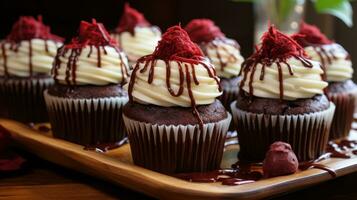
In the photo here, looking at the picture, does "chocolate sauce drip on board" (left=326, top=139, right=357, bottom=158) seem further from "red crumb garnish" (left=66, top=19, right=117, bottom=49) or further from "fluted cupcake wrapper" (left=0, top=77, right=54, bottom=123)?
"fluted cupcake wrapper" (left=0, top=77, right=54, bottom=123)

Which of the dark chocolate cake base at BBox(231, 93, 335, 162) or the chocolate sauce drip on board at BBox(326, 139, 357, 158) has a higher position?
the dark chocolate cake base at BBox(231, 93, 335, 162)

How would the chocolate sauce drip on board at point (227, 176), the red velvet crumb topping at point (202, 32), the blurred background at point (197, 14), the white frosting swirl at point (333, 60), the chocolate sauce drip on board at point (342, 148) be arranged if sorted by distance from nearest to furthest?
the chocolate sauce drip on board at point (227, 176)
the chocolate sauce drip on board at point (342, 148)
the white frosting swirl at point (333, 60)
the red velvet crumb topping at point (202, 32)
the blurred background at point (197, 14)

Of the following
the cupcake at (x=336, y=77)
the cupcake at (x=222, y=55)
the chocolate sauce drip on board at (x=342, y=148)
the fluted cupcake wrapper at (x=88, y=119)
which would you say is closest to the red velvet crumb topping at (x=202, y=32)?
the cupcake at (x=222, y=55)

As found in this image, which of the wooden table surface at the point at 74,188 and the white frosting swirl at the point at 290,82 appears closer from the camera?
the wooden table surface at the point at 74,188

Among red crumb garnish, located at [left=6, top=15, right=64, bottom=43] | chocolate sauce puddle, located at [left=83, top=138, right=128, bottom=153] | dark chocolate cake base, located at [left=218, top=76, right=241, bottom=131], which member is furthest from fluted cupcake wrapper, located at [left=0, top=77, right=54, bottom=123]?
dark chocolate cake base, located at [left=218, top=76, right=241, bottom=131]

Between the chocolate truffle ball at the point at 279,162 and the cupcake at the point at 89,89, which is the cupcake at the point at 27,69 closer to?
the cupcake at the point at 89,89

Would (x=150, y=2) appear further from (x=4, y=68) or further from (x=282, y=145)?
(x=282, y=145)

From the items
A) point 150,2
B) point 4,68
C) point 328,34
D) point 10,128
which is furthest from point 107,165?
point 328,34

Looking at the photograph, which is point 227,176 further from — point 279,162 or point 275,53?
point 275,53
